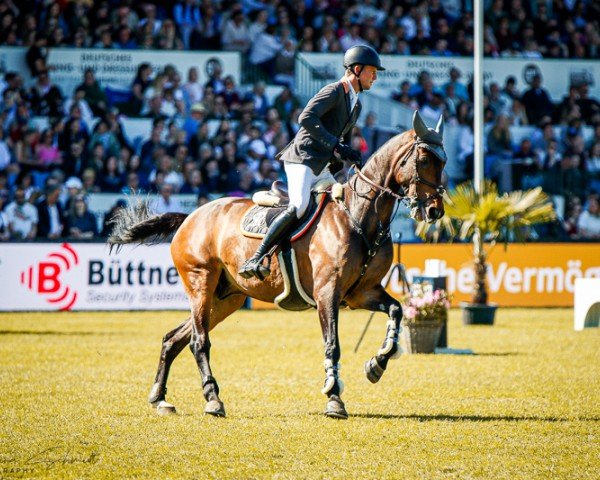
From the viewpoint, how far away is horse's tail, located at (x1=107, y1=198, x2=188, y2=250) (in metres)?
10.4

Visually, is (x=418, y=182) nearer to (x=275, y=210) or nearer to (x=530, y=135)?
(x=275, y=210)

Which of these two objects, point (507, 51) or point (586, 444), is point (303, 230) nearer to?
point (586, 444)

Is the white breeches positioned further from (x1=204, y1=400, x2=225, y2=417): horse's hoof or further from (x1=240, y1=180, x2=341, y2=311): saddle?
(x1=204, y1=400, x2=225, y2=417): horse's hoof

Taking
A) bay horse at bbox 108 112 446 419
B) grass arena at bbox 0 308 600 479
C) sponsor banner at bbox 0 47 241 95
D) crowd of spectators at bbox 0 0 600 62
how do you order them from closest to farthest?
1. grass arena at bbox 0 308 600 479
2. bay horse at bbox 108 112 446 419
3. sponsor banner at bbox 0 47 241 95
4. crowd of spectators at bbox 0 0 600 62

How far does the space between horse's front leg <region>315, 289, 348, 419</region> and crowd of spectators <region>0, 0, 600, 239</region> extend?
40.6 ft

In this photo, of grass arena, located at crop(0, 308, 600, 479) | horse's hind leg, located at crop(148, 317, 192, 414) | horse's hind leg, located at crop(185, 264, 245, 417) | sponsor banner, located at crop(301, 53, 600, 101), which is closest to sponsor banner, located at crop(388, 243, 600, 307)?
grass arena, located at crop(0, 308, 600, 479)

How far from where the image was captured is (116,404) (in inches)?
374

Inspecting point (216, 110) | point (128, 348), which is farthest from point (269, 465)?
point (216, 110)

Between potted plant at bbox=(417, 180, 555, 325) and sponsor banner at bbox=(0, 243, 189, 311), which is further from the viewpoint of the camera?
sponsor banner at bbox=(0, 243, 189, 311)

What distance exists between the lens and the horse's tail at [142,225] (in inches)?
409

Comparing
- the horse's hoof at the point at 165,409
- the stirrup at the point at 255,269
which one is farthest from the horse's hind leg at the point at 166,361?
the stirrup at the point at 255,269

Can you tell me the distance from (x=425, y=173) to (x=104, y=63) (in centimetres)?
1750

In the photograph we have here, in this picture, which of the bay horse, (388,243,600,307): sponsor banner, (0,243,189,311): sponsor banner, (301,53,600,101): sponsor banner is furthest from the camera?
(301,53,600,101): sponsor banner

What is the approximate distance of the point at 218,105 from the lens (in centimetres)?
2419
